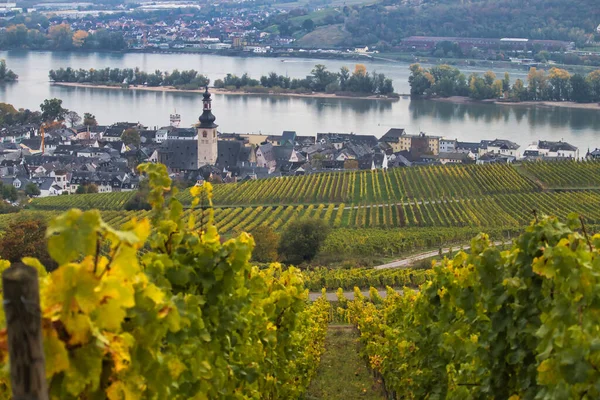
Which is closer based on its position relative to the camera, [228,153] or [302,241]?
[302,241]

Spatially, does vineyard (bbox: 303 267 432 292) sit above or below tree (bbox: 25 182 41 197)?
above

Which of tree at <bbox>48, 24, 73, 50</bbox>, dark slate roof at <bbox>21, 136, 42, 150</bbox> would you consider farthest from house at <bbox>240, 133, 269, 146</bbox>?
tree at <bbox>48, 24, 73, 50</bbox>

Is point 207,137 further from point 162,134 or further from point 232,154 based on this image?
point 162,134

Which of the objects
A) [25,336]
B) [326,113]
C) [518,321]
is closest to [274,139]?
[326,113]

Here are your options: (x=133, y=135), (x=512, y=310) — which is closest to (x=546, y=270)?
(x=512, y=310)

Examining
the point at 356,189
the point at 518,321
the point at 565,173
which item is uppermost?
the point at 518,321

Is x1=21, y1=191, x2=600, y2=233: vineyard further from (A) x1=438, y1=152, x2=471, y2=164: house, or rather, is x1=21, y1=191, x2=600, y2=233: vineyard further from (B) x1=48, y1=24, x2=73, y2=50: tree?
(B) x1=48, y1=24, x2=73, y2=50: tree
